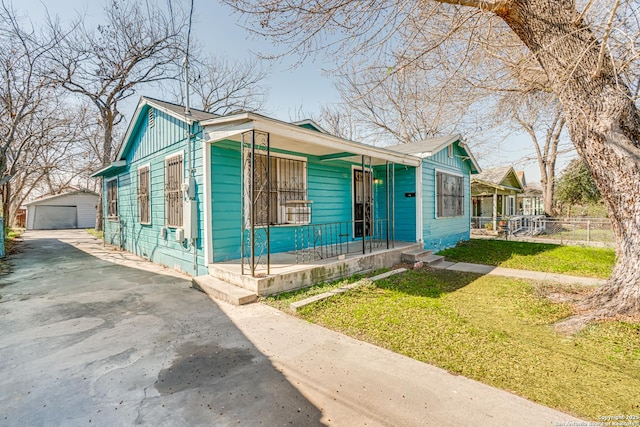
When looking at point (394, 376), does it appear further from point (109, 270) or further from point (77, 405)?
point (109, 270)

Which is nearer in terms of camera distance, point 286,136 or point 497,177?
point 286,136

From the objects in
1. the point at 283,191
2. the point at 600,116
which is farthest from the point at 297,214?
the point at 600,116

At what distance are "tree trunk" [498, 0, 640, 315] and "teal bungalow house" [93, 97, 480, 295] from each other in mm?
3187

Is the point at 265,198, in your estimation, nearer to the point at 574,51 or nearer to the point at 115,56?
the point at 574,51

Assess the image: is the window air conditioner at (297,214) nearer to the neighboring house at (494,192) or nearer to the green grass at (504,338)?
the green grass at (504,338)

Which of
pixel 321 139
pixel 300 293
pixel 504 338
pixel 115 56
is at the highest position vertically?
pixel 115 56

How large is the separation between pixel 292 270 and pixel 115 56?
15183 mm

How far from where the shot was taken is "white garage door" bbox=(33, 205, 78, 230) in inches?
872

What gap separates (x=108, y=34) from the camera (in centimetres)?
1307

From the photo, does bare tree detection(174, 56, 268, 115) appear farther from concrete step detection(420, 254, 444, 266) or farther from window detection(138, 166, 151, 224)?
concrete step detection(420, 254, 444, 266)

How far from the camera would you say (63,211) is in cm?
2294

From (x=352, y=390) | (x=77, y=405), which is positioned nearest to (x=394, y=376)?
(x=352, y=390)

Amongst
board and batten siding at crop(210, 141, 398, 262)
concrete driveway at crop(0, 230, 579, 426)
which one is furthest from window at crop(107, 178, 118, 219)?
board and batten siding at crop(210, 141, 398, 262)

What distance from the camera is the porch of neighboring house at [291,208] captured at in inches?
192
